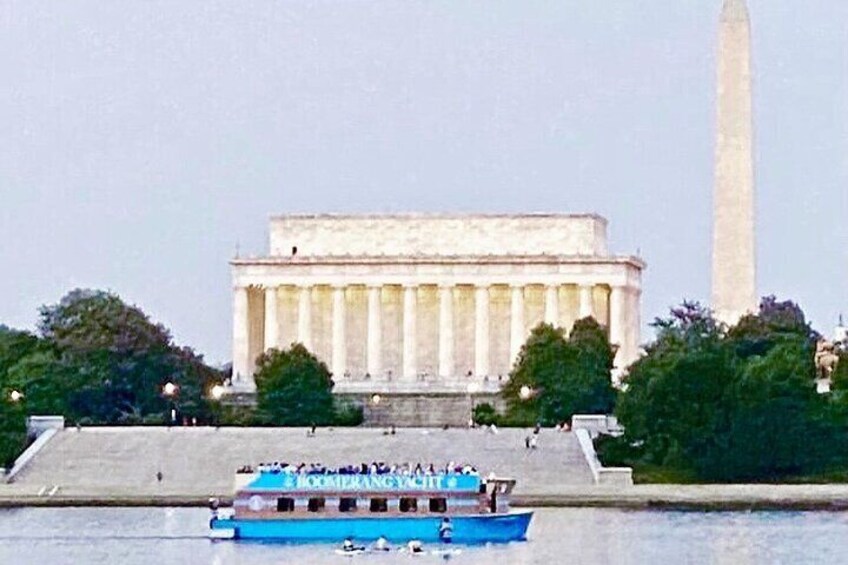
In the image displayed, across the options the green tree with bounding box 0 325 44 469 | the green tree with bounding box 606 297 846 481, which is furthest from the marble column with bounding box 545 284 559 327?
the green tree with bounding box 606 297 846 481

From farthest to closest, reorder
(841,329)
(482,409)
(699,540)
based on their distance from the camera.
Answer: (841,329), (482,409), (699,540)

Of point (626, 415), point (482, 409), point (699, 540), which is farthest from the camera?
point (482, 409)

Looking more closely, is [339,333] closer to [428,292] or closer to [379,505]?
[428,292]

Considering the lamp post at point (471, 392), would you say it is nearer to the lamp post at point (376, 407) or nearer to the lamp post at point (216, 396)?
the lamp post at point (376, 407)

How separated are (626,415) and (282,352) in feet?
87.3

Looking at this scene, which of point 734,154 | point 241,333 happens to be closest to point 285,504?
point 734,154

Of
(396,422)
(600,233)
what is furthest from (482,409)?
(600,233)

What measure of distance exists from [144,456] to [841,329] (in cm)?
4852

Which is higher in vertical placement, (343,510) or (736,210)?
(736,210)

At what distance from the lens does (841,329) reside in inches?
7126

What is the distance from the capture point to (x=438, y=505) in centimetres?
11388

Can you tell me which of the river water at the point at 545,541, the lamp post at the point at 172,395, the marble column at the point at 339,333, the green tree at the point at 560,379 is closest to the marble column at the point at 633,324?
the marble column at the point at 339,333

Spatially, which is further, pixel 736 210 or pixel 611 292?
pixel 611 292

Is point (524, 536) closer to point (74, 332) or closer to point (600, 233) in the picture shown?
point (74, 332)
